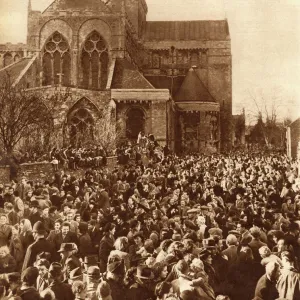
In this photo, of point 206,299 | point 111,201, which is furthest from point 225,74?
point 206,299

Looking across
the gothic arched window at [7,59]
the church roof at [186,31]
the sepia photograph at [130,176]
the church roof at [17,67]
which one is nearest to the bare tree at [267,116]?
the sepia photograph at [130,176]

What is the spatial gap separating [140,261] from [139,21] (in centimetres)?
2845

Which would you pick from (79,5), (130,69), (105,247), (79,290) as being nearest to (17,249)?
(105,247)

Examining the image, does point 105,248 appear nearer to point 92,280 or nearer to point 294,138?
point 92,280

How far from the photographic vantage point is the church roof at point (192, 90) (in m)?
27.2

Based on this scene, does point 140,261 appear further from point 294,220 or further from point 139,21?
point 139,21

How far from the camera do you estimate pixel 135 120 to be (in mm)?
18594

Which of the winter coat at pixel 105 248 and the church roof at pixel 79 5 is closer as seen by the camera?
the winter coat at pixel 105 248

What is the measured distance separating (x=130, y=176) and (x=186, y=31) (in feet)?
75.4

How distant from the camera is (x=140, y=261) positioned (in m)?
6.43

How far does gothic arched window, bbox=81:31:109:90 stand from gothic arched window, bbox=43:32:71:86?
79 centimetres

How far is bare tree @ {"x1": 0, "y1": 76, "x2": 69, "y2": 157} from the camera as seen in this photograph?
12250 mm

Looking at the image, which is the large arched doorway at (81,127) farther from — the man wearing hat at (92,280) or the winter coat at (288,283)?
the winter coat at (288,283)

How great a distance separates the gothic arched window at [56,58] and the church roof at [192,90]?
5.31 m
